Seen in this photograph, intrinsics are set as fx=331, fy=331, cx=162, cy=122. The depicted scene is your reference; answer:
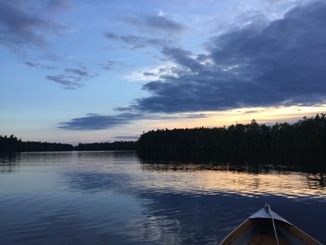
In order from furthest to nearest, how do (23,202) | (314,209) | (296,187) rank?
(296,187) → (23,202) → (314,209)

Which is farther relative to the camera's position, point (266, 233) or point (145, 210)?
point (145, 210)

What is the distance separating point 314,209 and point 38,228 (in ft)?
70.4

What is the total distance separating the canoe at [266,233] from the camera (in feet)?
52.7

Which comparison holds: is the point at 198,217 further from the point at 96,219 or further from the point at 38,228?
the point at 38,228

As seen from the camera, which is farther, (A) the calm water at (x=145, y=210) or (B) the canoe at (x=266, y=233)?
(A) the calm water at (x=145, y=210)

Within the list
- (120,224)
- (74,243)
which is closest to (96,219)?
(120,224)

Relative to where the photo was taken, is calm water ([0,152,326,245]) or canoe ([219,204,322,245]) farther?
calm water ([0,152,326,245])

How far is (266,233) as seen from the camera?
1850cm

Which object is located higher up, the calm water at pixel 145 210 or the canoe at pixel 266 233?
the canoe at pixel 266 233

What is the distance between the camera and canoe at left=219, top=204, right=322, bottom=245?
16078mm

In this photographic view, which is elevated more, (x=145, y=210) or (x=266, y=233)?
(x=266, y=233)

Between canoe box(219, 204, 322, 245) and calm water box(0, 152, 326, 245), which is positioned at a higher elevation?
canoe box(219, 204, 322, 245)

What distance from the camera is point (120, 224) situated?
75.7 feet

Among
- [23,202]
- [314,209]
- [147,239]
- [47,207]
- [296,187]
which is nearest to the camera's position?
[147,239]
